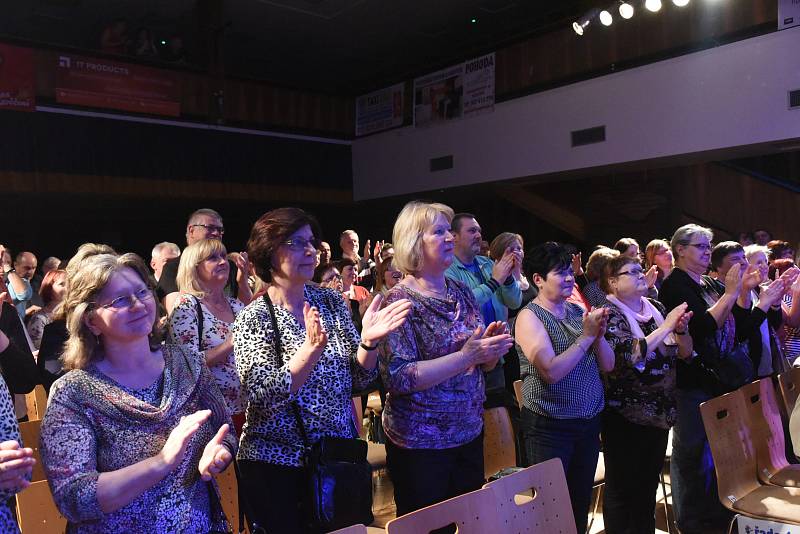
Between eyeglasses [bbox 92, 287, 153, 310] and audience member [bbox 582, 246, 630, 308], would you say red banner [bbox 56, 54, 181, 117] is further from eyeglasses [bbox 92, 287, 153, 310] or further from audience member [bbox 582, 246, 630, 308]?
eyeglasses [bbox 92, 287, 153, 310]

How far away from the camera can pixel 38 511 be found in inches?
74.2

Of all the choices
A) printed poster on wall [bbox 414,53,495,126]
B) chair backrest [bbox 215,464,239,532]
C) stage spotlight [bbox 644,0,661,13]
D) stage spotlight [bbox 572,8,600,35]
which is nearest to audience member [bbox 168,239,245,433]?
chair backrest [bbox 215,464,239,532]

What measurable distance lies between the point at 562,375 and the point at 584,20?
5.56 metres

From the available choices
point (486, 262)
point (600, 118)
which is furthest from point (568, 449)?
point (600, 118)

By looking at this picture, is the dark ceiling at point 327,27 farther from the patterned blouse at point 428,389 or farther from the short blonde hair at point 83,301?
the short blonde hair at point 83,301

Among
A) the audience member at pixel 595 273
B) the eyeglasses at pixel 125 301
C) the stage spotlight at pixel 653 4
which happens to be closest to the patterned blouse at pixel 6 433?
the eyeglasses at pixel 125 301

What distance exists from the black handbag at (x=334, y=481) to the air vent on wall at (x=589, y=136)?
638cm

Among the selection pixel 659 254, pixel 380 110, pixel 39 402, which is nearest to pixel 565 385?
pixel 39 402

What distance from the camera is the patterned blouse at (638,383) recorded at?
9.16 feet

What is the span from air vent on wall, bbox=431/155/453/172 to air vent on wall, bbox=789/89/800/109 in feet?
13.9

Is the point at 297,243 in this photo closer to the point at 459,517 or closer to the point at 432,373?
the point at 432,373

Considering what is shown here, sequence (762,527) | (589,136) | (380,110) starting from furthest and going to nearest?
(380,110), (589,136), (762,527)

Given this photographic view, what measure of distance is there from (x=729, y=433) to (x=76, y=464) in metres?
2.43

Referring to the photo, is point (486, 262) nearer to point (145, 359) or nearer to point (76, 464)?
point (145, 359)
